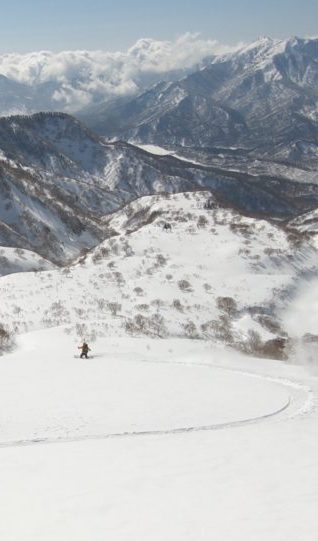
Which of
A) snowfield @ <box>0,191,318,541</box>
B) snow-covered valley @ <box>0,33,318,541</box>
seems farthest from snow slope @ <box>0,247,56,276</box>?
snowfield @ <box>0,191,318,541</box>

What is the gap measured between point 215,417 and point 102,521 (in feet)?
35.2

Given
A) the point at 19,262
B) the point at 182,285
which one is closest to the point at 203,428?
the point at 182,285

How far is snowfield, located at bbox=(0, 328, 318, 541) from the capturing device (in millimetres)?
12039

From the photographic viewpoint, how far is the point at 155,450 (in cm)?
1794

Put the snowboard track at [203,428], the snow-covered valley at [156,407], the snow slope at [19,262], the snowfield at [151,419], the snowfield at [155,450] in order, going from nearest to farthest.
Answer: the snowfield at [155,450] → the snowfield at [151,419] → the snow-covered valley at [156,407] → the snowboard track at [203,428] → the snow slope at [19,262]

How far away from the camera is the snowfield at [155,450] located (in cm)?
1204

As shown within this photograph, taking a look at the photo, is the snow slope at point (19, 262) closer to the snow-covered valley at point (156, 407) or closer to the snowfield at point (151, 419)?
the snow-covered valley at point (156, 407)

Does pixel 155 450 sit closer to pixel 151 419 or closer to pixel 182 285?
pixel 151 419

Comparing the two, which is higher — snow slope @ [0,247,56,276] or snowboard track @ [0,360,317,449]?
snow slope @ [0,247,56,276]

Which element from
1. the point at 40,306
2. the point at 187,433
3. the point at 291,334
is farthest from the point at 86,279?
the point at 187,433

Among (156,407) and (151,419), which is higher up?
(156,407)

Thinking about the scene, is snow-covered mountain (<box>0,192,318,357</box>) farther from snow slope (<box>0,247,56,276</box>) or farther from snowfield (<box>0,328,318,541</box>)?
snowfield (<box>0,328,318,541</box>)

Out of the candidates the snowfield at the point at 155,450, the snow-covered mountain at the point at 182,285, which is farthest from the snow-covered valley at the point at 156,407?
the snow-covered mountain at the point at 182,285

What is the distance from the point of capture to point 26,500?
44.5 ft
